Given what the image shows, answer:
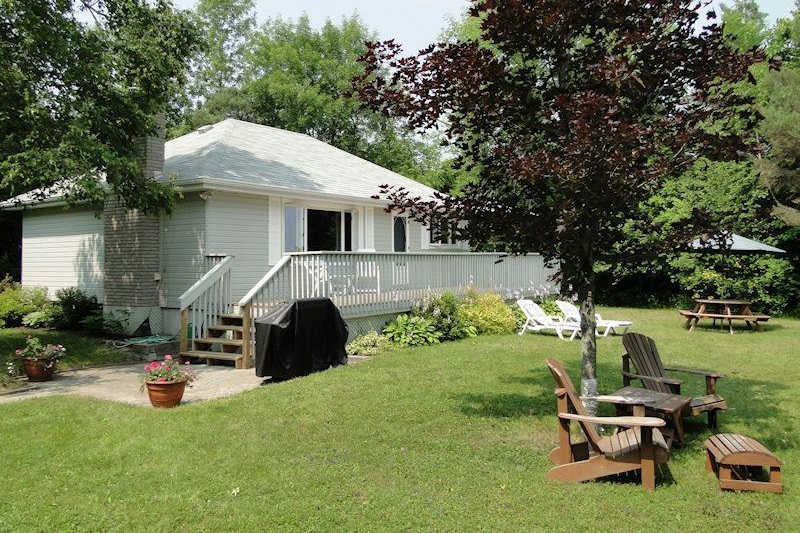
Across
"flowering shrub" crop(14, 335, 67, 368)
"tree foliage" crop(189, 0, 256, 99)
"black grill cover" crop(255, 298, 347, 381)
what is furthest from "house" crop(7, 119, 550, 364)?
"tree foliage" crop(189, 0, 256, 99)

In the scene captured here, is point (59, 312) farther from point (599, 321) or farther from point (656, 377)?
point (656, 377)

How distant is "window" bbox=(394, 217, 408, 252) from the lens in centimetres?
1714

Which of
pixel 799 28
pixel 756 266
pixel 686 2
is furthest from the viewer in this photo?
pixel 799 28

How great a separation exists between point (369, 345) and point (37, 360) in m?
5.60

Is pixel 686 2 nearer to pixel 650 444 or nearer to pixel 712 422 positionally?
pixel 650 444

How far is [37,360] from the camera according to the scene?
350 inches

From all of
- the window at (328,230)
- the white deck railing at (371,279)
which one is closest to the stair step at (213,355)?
the white deck railing at (371,279)

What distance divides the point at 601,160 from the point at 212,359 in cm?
Answer: 790

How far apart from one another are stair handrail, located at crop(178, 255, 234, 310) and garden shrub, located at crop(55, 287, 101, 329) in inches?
170

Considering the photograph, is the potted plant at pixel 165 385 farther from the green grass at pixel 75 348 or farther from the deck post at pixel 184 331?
the green grass at pixel 75 348

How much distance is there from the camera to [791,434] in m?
6.07

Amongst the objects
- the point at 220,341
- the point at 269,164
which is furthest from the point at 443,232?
the point at 269,164

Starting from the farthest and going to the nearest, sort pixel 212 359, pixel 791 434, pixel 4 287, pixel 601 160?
pixel 4 287
pixel 212 359
pixel 791 434
pixel 601 160

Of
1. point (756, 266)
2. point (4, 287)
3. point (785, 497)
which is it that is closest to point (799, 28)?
point (756, 266)
